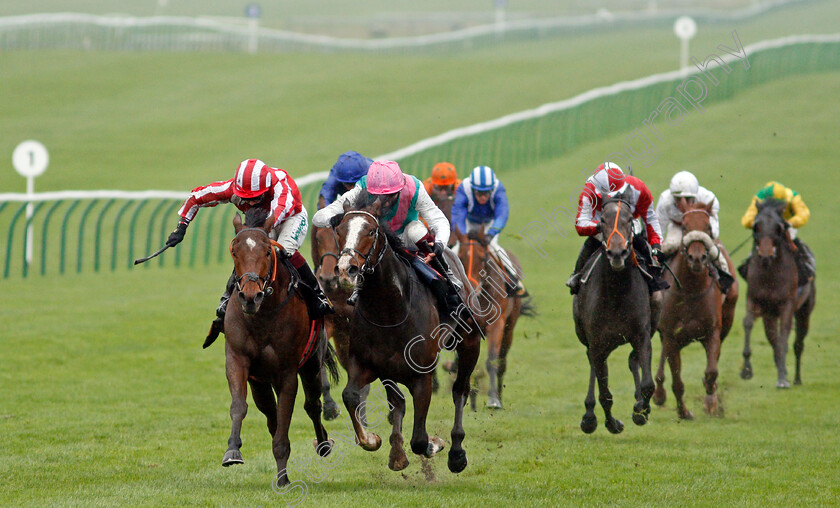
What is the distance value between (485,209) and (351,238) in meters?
4.35

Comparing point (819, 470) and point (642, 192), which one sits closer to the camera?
point (819, 470)

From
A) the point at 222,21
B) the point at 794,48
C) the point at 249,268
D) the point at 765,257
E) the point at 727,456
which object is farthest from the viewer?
the point at 222,21

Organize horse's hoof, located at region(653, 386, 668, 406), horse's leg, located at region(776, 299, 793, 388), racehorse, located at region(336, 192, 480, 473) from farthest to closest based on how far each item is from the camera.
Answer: horse's leg, located at region(776, 299, 793, 388) → horse's hoof, located at region(653, 386, 668, 406) → racehorse, located at region(336, 192, 480, 473)

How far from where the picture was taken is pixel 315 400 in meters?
7.23

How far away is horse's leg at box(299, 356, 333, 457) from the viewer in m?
7.16

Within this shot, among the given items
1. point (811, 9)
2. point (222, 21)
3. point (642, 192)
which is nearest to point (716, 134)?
point (642, 192)

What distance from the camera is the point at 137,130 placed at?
88.2 feet

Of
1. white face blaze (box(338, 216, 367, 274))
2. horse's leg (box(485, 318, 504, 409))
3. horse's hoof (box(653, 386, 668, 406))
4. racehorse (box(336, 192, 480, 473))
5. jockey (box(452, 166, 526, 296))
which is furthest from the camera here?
horse's hoof (box(653, 386, 668, 406))

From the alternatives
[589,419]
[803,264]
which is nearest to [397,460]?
[589,419]

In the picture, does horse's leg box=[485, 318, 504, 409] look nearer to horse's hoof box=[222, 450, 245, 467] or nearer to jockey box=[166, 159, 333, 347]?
jockey box=[166, 159, 333, 347]

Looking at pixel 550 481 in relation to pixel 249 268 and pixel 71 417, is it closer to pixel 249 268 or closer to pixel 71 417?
pixel 249 268

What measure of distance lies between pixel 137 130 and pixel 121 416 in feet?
62.4

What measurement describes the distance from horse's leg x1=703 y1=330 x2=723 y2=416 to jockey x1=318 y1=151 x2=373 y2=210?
3625 millimetres

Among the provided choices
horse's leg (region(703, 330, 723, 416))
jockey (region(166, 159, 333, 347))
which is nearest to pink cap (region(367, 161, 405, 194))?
jockey (region(166, 159, 333, 347))
